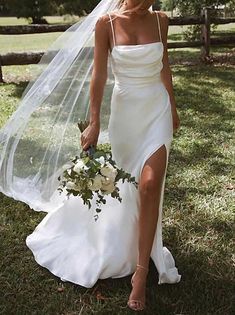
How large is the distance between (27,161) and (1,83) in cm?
592

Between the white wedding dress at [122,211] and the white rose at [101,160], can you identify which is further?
the white wedding dress at [122,211]

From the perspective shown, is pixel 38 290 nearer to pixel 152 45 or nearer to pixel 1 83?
pixel 152 45

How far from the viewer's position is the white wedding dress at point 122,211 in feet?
10.2

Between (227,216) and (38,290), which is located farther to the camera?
(227,216)

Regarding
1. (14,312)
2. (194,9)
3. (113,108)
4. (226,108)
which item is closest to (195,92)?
(226,108)

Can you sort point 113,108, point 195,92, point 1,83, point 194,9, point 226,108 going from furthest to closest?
point 194,9, point 1,83, point 195,92, point 226,108, point 113,108

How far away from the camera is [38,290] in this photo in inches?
133

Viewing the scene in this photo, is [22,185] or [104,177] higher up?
[104,177]

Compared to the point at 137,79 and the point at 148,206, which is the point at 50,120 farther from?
the point at 148,206

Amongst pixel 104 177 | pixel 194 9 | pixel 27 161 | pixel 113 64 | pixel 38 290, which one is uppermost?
pixel 113 64

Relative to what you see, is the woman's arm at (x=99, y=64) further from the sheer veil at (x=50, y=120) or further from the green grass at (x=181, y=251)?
the green grass at (x=181, y=251)

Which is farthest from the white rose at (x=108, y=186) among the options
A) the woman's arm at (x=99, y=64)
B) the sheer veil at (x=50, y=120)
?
the sheer veil at (x=50, y=120)

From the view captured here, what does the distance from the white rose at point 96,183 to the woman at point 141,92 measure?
0.31 m

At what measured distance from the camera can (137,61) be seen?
3070 millimetres
